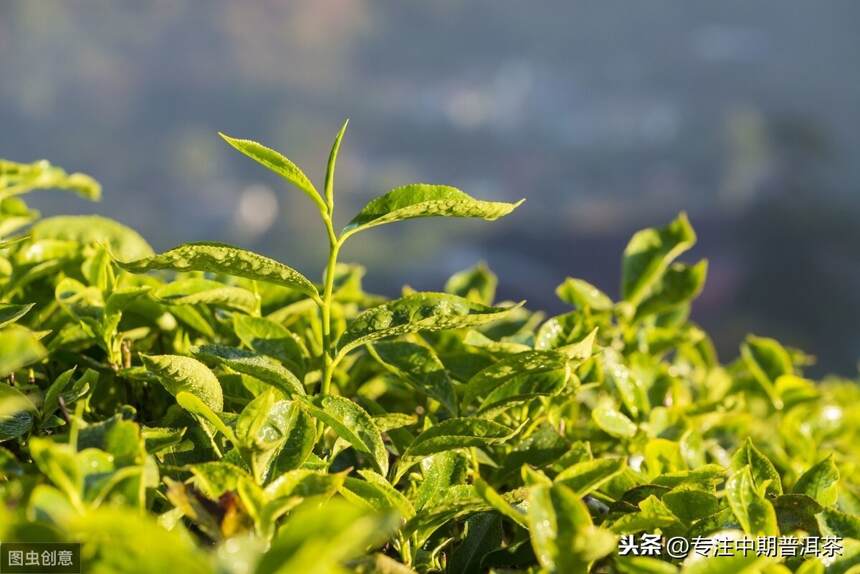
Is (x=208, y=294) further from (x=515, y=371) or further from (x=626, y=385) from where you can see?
(x=626, y=385)

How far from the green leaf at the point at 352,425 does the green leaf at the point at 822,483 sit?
1.61ft

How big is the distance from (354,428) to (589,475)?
0.75 ft

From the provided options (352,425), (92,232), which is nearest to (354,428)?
(352,425)

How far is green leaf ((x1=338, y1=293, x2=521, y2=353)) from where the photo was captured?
80 centimetres

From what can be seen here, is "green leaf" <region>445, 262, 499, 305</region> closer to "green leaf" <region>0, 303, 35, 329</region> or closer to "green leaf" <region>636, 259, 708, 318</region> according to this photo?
"green leaf" <region>636, 259, 708, 318</region>

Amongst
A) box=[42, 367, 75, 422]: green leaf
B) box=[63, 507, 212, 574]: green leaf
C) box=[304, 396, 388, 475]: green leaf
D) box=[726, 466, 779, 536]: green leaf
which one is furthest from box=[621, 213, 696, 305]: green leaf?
box=[63, 507, 212, 574]: green leaf

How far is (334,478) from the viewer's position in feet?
2.09

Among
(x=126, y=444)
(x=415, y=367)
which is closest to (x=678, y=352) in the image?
(x=415, y=367)

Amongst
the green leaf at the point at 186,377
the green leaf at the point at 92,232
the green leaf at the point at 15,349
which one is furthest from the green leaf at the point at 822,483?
the green leaf at the point at 92,232

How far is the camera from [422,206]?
0.80 m

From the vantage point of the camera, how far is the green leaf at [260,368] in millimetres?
795

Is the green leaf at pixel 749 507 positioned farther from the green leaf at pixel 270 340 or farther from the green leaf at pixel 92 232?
the green leaf at pixel 92 232

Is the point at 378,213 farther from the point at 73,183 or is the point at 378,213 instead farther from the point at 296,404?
the point at 73,183

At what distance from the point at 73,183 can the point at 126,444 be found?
0.98 metres
